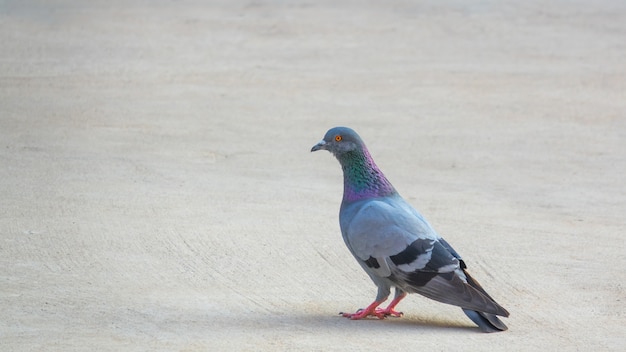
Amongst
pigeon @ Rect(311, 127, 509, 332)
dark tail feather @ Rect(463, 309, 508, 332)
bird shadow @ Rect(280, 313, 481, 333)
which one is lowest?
bird shadow @ Rect(280, 313, 481, 333)

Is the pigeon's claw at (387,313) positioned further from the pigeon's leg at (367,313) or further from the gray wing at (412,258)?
the gray wing at (412,258)

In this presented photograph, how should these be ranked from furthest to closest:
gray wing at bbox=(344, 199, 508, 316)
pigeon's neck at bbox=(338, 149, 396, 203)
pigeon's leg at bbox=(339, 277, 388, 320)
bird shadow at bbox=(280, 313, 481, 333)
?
pigeon's neck at bbox=(338, 149, 396, 203) → pigeon's leg at bbox=(339, 277, 388, 320) → bird shadow at bbox=(280, 313, 481, 333) → gray wing at bbox=(344, 199, 508, 316)

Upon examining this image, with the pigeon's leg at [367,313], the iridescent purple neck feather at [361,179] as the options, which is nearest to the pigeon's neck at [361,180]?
the iridescent purple neck feather at [361,179]

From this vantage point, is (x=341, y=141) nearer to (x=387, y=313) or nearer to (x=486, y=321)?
(x=387, y=313)

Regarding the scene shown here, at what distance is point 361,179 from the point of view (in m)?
6.89

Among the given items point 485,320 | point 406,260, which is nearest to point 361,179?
point 406,260

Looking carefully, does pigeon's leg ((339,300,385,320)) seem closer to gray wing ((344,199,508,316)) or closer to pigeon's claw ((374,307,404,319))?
pigeon's claw ((374,307,404,319))

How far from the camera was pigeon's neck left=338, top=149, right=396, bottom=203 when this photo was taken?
6.87 meters

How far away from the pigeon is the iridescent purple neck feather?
4 centimetres

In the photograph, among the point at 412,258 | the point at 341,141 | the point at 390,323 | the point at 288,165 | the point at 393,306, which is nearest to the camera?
the point at 412,258

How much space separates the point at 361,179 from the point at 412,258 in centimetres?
63

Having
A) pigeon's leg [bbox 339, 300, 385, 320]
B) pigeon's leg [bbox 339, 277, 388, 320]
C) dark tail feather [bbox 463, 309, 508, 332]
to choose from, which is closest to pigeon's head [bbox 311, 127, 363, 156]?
pigeon's leg [bbox 339, 277, 388, 320]

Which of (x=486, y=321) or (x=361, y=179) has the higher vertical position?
(x=361, y=179)

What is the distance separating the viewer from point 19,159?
34.2 ft
